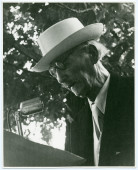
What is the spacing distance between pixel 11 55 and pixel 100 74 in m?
0.77

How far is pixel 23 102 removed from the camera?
2.38 metres

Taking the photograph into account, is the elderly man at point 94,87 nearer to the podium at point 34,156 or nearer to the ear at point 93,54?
the ear at point 93,54

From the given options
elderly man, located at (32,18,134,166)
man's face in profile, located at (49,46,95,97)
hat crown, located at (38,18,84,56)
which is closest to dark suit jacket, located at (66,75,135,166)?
elderly man, located at (32,18,134,166)

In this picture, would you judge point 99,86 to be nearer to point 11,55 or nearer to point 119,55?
point 119,55

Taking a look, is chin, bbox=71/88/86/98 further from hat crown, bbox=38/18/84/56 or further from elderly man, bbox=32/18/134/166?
hat crown, bbox=38/18/84/56

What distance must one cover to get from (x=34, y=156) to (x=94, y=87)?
690 mm

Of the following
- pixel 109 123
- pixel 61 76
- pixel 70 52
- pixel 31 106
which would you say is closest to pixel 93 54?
pixel 70 52

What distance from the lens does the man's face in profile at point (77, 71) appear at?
2.26 m

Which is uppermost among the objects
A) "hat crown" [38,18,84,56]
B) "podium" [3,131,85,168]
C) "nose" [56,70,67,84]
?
"hat crown" [38,18,84,56]

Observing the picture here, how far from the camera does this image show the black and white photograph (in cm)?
225

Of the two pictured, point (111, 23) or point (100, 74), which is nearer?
point (100, 74)

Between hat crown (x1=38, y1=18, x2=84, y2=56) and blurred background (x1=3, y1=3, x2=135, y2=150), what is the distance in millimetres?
86

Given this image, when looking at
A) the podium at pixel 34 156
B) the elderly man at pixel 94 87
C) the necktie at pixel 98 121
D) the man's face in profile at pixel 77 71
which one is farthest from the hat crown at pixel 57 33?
the podium at pixel 34 156

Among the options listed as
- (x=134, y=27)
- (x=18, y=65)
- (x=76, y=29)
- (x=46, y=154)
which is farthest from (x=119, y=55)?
(x=46, y=154)
